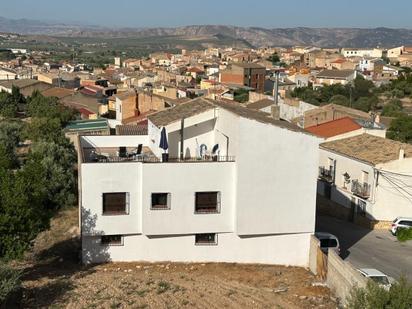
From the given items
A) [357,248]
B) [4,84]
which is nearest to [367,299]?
[357,248]

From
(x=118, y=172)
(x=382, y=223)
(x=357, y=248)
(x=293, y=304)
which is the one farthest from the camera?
(x=382, y=223)

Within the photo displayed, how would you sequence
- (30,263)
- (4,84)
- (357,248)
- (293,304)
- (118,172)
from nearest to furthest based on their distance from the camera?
(293,304) → (118,172) → (30,263) → (357,248) → (4,84)

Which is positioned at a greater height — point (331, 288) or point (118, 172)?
point (118, 172)

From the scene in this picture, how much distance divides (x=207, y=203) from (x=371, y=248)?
897 cm

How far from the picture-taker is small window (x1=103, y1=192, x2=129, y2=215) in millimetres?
21719

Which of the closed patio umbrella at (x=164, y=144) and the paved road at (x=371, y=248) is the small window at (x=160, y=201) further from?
the paved road at (x=371, y=248)

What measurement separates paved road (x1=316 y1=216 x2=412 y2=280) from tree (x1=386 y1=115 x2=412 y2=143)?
15791 millimetres

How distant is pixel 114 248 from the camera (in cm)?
2209

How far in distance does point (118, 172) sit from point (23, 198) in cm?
391

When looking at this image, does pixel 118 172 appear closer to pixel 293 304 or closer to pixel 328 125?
pixel 293 304

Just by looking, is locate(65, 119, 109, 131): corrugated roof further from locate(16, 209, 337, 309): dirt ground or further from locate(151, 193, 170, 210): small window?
locate(151, 193, 170, 210): small window

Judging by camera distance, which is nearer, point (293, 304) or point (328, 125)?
point (293, 304)

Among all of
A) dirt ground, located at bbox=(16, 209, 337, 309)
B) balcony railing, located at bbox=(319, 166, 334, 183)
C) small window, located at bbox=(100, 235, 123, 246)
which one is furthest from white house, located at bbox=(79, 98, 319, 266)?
balcony railing, located at bbox=(319, 166, 334, 183)

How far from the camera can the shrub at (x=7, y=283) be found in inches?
616
